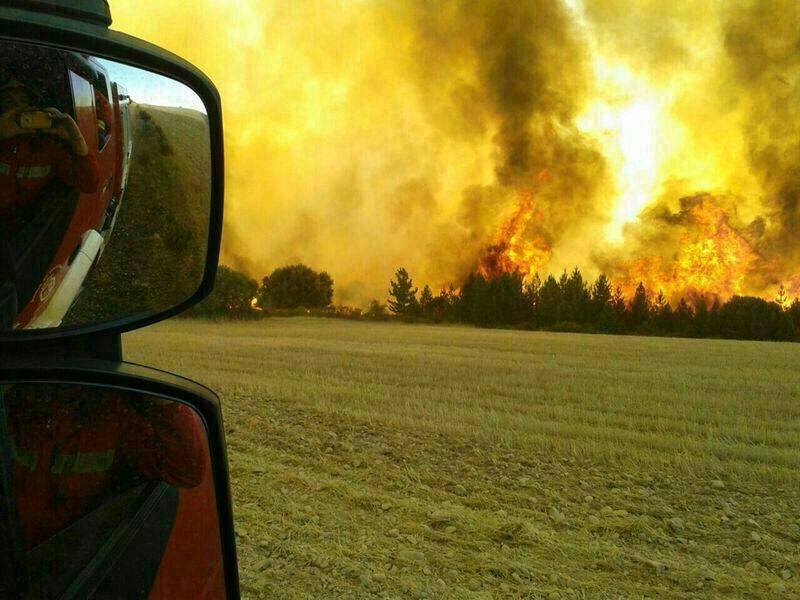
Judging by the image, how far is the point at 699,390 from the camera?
7445 millimetres

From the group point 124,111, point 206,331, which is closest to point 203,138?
point 124,111

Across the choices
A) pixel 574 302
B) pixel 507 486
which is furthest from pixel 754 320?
pixel 507 486

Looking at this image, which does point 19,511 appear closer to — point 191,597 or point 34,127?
point 191,597

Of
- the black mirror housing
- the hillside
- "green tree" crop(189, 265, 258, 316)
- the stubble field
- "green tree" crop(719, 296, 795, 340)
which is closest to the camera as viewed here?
the black mirror housing

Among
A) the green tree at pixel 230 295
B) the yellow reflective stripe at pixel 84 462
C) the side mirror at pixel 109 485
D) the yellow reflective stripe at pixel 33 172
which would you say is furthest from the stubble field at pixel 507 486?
the green tree at pixel 230 295

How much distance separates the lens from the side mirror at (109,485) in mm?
720

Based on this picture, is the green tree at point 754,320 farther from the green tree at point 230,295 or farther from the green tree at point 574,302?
the green tree at point 230,295

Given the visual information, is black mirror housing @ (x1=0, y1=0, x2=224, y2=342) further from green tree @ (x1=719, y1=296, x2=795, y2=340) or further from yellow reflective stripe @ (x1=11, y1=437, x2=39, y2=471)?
green tree @ (x1=719, y1=296, x2=795, y2=340)

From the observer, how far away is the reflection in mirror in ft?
2.37

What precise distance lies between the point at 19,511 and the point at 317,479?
2.80 m

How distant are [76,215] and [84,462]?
0.26m

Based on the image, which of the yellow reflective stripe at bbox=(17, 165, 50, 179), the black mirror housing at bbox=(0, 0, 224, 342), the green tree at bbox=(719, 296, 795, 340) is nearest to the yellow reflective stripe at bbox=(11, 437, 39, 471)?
the black mirror housing at bbox=(0, 0, 224, 342)

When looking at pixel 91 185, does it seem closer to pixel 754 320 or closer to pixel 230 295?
pixel 230 295

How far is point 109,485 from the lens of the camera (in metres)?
0.79
